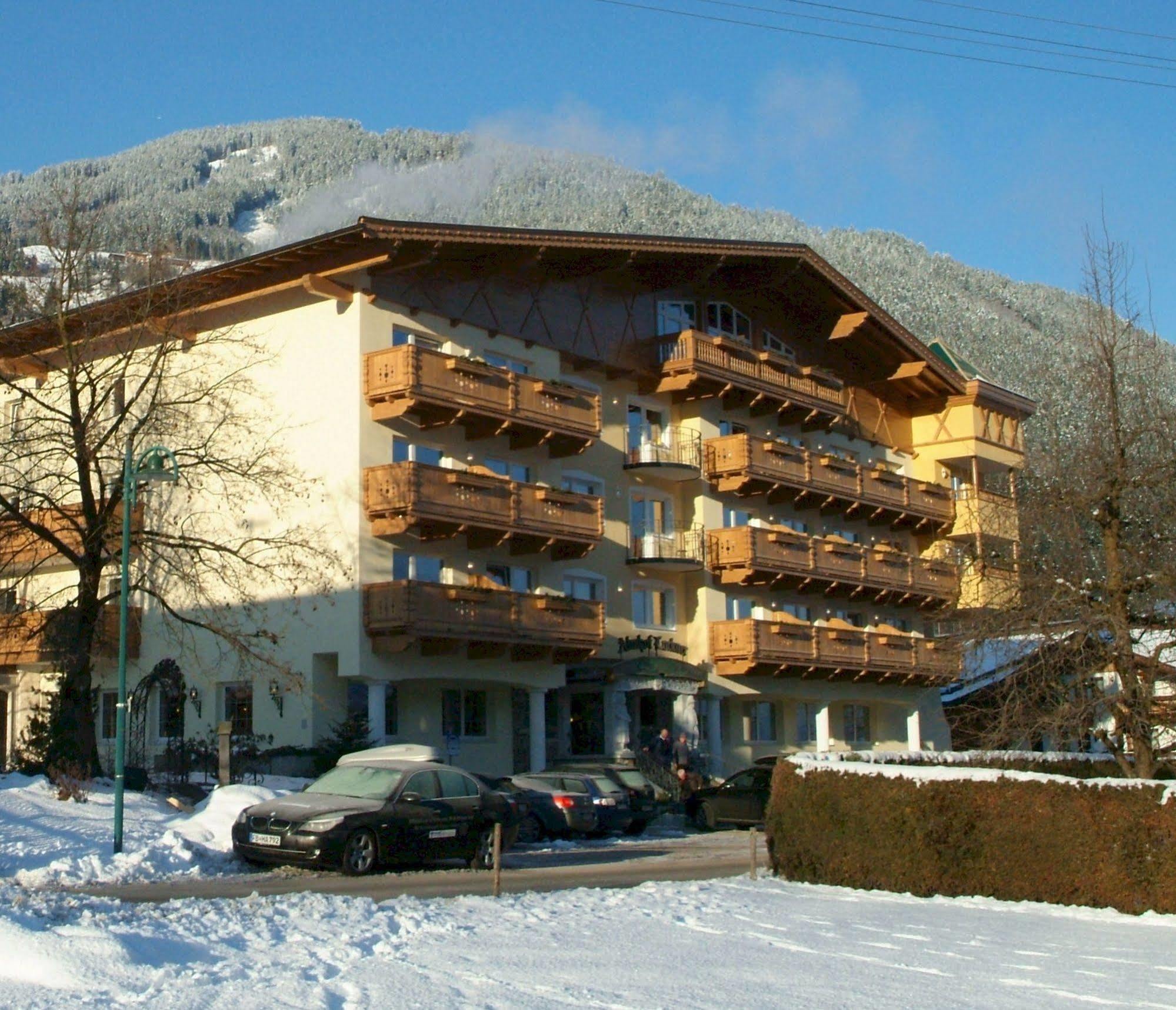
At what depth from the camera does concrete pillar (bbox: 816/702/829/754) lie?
46875mm

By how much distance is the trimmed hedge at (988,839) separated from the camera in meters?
19.8

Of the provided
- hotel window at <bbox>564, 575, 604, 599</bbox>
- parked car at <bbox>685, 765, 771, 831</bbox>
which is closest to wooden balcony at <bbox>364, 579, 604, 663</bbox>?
hotel window at <bbox>564, 575, 604, 599</bbox>

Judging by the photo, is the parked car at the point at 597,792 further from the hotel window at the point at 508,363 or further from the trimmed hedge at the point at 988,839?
the hotel window at the point at 508,363

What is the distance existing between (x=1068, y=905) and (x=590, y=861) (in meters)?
8.03

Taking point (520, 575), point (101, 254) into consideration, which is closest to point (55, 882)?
point (101, 254)

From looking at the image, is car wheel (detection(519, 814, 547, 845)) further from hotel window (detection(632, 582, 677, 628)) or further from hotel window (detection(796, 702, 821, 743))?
hotel window (detection(796, 702, 821, 743))

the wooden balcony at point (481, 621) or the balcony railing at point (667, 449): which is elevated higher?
the balcony railing at point (667, 449)

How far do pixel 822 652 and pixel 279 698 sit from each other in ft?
56.3

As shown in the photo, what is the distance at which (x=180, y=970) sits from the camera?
11336 mm

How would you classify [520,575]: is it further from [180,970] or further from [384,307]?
[180,970]

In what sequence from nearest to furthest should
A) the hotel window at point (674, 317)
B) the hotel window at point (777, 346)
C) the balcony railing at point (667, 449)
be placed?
1. the balcony railing at point (667, 449)
2. the hotel window at point (674, 317)
3. the hotel window at point (777, 346)

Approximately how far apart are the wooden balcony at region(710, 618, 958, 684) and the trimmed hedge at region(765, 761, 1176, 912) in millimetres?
17392

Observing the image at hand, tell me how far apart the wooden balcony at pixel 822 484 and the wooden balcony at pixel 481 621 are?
7213mm

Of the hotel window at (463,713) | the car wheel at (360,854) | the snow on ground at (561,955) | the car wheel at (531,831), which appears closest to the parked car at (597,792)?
Result: the car wheel at (531,831)
